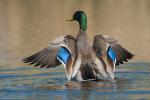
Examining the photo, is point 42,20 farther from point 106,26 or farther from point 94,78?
point 94,78

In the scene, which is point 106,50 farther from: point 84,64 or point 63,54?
point 63,54

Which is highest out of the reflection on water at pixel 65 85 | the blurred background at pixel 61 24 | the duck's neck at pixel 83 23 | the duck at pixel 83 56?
the blurred background at pixel 61 24

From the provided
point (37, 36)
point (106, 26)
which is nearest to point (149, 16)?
point (106, 26)

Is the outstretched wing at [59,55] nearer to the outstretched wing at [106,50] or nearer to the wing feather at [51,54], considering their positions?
the wing feather at [51,54]

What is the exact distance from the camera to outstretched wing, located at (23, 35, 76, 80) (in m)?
15.2

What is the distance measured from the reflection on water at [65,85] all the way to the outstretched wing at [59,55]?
30 centimetres

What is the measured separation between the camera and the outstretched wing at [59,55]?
15195 mm

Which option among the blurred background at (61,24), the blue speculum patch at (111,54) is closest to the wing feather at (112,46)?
the blue speculum patch at (111,54)

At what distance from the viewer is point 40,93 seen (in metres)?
13.8

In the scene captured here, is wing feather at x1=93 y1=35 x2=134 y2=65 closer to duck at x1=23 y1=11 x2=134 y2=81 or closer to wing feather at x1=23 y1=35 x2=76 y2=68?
duck at x1=23 y1=11 x2=134 y2=81

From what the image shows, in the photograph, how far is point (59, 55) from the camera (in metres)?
15.5

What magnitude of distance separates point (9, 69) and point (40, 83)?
6.20 ft

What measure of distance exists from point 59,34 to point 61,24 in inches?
179

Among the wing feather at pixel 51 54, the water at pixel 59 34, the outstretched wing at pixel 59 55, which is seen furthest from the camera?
the wing feather at pixel 51 54
